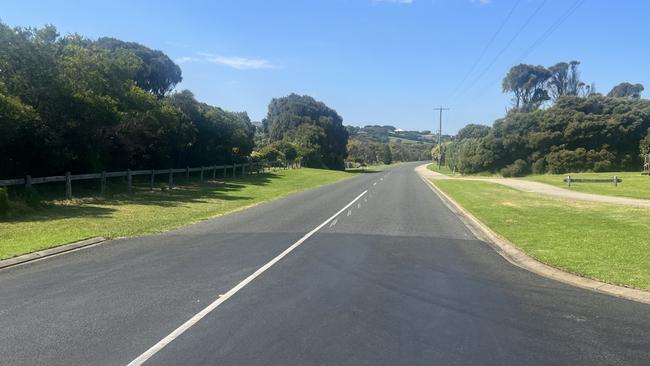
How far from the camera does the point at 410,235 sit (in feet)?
48.8

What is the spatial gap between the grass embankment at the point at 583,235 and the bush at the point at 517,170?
147ft

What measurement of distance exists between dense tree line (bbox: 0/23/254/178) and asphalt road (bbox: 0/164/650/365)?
12.4 meters

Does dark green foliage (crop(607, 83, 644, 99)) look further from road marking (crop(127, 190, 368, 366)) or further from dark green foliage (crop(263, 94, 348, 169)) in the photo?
road marking (crop(127, 190, 368, 366))

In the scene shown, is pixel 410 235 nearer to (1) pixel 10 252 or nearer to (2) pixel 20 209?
(1) pixel 10 252

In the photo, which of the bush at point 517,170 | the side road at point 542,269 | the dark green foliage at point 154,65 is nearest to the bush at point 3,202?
the side road at point 542,269

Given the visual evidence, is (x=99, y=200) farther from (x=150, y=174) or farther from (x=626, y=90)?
(x=626, y=90)

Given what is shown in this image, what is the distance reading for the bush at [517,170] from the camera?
222 feet

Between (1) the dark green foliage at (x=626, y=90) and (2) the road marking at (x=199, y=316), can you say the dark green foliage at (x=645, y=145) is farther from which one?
(1) the dark green foliage at (x=626, y=90)

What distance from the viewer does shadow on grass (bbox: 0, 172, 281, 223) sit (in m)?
17.2

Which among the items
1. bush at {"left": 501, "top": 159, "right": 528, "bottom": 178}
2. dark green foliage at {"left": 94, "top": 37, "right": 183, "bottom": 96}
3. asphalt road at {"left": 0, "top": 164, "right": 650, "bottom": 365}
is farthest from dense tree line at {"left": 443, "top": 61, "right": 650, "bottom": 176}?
asphalt road at {"left": 0, "top": 164, "right": 650, "bottom": 365}

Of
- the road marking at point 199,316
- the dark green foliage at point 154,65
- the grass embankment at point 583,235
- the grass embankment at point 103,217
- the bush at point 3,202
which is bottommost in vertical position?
the grass embankment at point 103,217

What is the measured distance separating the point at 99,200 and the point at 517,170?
183 feet

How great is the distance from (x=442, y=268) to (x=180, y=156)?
35.9 meters

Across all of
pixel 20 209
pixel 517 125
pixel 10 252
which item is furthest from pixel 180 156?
pixel 517 125
